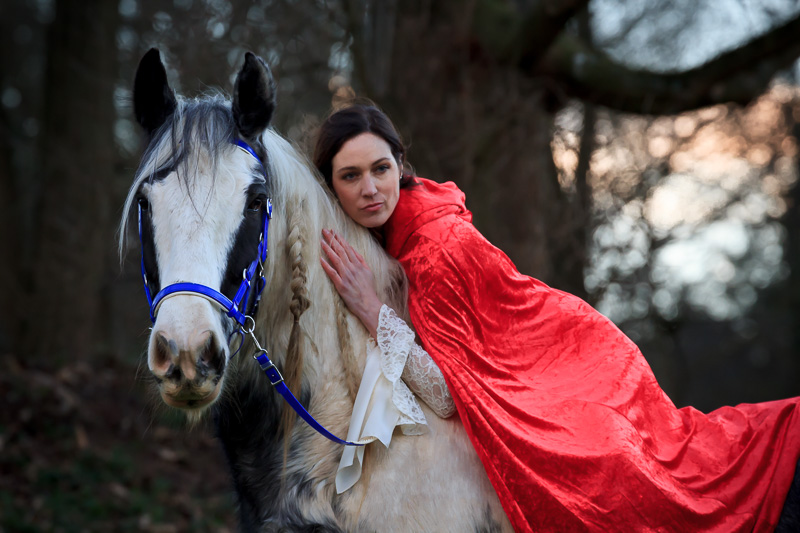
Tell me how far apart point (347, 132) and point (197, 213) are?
2.67 ft

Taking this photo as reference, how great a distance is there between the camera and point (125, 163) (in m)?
9.16

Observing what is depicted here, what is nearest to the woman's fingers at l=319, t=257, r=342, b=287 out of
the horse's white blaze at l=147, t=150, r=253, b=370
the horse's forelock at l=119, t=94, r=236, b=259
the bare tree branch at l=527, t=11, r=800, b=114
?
the horse's white blaze at l=147, t=150, r=253, b=370

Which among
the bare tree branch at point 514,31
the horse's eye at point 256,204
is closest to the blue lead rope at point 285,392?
the horse's eye at point 256,204

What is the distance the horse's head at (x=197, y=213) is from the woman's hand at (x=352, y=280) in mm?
344

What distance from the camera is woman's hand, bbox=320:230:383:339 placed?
7.79 feet

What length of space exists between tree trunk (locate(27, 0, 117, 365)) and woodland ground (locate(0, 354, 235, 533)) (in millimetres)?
696

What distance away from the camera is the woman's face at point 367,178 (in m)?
2.52

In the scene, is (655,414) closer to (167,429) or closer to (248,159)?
(248,159)

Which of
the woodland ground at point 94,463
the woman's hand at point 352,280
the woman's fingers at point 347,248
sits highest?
the woman's fingers at point 347,248

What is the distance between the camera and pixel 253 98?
2.29m

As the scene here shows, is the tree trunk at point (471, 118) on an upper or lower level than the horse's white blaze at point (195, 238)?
upper

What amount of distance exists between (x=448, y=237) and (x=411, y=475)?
0.85m

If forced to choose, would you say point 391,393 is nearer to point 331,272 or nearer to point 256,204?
point 331,272

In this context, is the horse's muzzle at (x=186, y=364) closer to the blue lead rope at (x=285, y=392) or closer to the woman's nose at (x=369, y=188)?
the blue lead rope at (x=285, y=392)
